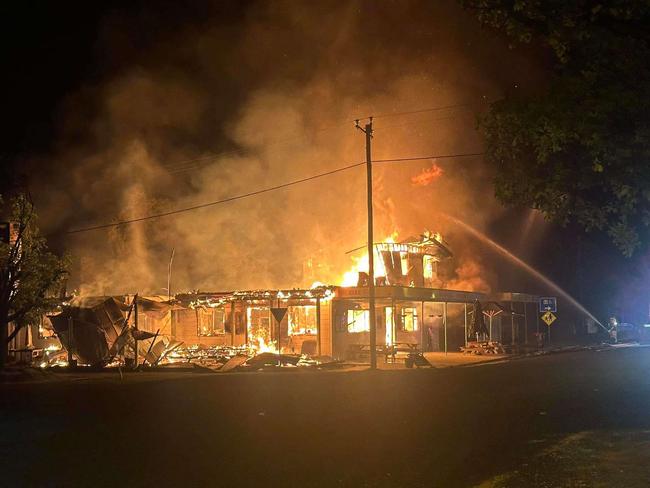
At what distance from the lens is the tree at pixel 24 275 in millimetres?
22672

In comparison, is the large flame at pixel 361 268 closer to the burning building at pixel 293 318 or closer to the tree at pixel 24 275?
the burning building at pixel 293 318

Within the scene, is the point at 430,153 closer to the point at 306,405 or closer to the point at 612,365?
the point at 612,365

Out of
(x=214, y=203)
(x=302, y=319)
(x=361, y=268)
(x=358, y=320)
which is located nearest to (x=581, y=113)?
(x=302, y=319)

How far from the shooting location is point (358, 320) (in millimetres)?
34188

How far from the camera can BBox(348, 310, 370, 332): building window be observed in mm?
33438

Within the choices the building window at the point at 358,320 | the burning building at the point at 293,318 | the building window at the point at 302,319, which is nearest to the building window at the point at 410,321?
the burning building at the point at 293,318

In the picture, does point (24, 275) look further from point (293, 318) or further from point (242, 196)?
point (242, 196)

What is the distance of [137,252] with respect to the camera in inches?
2144

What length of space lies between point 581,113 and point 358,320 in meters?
25.4

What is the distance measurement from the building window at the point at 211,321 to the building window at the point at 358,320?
19.9ft

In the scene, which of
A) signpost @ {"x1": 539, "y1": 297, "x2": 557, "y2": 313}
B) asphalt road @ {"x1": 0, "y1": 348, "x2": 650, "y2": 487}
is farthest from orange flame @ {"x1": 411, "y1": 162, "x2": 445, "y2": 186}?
asphalt road @ {"x1": 0, "y1": 348, "x2": 650, "y2": 487}

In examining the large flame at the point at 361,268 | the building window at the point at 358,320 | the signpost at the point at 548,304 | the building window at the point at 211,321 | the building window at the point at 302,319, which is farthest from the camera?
the large flame at the point at 361,268

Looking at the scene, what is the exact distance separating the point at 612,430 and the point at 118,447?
7345 mm

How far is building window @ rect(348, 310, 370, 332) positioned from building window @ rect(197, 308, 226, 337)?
607 centimetres
